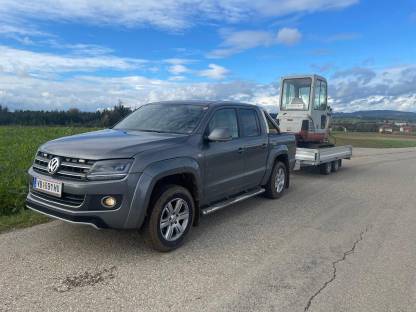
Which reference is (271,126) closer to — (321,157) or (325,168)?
(321,157)

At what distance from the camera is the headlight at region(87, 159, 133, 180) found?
4.05m

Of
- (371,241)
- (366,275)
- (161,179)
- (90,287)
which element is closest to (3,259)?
(90,287)

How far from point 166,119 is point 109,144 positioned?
1.43m

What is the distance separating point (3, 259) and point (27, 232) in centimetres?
91

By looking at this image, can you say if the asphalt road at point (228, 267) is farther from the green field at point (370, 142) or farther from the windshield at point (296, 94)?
the green field at point (370, 142)

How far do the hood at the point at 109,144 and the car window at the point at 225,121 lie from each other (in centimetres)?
69

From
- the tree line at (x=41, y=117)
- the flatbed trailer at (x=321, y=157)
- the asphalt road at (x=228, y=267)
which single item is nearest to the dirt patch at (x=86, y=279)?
the asphalt road at (x=228, y=267)

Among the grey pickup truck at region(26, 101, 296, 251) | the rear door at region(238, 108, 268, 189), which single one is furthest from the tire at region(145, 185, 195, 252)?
the rear door at region(238, 108, 268, 189)

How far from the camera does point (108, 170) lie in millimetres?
4070

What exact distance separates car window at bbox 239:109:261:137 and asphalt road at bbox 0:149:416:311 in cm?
143

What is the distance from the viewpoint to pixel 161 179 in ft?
14.9

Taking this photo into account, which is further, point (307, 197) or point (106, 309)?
point (307, 197)

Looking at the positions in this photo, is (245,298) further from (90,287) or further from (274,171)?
(274,171)

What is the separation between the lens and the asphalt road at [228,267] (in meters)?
3.46
